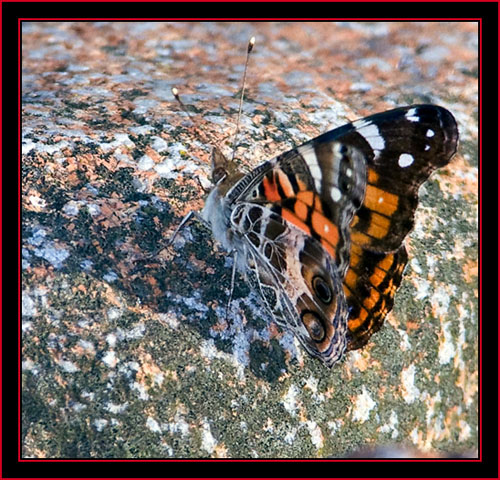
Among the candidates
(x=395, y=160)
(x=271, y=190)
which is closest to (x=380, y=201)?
(x=395, y=160)

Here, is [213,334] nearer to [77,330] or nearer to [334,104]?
[77,330]

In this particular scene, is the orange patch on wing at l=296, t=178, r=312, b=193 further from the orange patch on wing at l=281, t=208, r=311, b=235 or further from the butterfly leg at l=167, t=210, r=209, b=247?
the butterfly leg at l=167, t=210, r=209, b=247

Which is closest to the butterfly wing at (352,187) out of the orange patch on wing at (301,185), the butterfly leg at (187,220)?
the orange patch on wing at (301,185)

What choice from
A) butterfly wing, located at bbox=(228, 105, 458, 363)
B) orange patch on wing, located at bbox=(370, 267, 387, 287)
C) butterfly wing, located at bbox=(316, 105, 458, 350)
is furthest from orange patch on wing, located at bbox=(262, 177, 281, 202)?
orange patch on wing, located at bbox=(370, 267, 387, 287)

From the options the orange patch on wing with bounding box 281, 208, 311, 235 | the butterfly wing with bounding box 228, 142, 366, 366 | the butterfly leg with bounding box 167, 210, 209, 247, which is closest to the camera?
the butterfly wing with bounding box 228, 142, 366, 366

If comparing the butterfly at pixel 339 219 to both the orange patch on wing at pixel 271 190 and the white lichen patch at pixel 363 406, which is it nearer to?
the orange patch on wing at pixel 271 190

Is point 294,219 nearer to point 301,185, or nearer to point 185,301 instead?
point 301,185

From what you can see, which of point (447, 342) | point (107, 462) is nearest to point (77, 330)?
point (107, 462)
